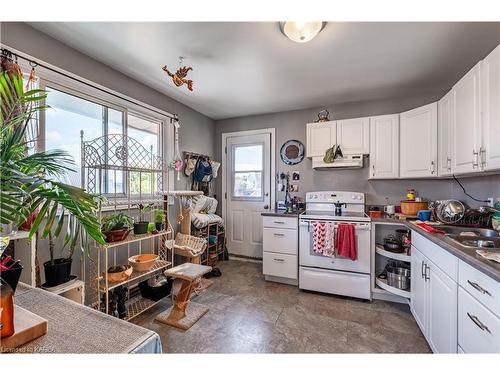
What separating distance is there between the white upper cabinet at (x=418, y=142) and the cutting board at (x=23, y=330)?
10.2 feet

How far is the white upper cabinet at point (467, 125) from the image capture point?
1602mm

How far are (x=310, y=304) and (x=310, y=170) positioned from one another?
1.86m

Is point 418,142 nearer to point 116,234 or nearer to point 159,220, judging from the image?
point 159,220

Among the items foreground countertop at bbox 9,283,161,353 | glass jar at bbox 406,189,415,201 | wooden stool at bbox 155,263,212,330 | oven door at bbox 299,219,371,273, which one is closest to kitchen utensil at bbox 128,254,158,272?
wooden stool at bbox 155,263,212,330

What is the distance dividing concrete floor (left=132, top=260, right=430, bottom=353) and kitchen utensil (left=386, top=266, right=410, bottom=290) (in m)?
0.24

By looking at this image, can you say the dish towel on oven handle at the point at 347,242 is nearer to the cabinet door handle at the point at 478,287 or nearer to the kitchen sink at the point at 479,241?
the kitchen sink at the point at 479,241

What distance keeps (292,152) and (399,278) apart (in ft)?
6.99

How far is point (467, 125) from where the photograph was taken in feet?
5.68

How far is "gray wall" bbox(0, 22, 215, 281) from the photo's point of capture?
1.60 metres

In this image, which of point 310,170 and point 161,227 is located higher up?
point 310,170
